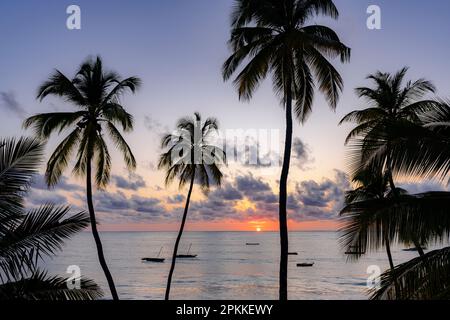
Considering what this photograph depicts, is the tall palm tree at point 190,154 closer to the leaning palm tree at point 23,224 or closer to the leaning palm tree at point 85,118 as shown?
the leaning palm tree at point 85,118

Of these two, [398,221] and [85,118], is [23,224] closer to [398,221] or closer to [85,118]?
[398,221]

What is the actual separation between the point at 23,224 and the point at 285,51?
39.3 feet

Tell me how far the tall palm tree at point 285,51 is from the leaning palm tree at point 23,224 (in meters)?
10.7

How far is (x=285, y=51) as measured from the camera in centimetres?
1745

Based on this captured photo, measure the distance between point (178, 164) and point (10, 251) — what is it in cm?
2294

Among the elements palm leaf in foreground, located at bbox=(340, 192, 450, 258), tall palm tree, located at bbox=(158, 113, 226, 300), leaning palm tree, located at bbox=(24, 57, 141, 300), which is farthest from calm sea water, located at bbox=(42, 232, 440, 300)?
palm leaf in foreground, located at bbox=(340, 192, 450, 258)

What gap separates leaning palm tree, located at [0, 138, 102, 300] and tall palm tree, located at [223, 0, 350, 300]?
10725 mm

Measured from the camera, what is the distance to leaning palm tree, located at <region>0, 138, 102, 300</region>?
774cm

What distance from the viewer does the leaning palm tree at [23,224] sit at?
7.74 meters

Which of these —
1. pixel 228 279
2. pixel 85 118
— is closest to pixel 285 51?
pixel 85 118

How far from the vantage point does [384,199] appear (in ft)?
26.8

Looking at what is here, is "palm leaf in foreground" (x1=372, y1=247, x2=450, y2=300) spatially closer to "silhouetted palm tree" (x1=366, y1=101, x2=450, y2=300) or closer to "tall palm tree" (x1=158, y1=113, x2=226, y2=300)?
"silhouetted palm tree" (x1=366, y1=101, x2=450, y2=300)
